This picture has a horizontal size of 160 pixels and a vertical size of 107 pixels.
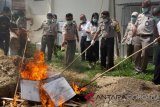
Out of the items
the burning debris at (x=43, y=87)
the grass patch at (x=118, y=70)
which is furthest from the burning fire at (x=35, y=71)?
the grass patch at (x=118, y=70)

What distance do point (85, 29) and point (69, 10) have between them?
13.1ft

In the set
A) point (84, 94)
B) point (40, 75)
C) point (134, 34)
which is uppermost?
point (134, 34)

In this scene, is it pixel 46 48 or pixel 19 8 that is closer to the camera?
pixel 46 48

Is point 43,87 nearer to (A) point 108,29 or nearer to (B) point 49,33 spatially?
(A) point 108,29

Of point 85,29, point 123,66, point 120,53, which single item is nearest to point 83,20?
point 85,29

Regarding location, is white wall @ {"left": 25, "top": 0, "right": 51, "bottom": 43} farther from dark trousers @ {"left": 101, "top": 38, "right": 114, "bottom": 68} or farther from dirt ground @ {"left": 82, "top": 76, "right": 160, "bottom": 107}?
dirt ground @ {"left": 82, "top": 76, "right": 160, "bottom": 107}

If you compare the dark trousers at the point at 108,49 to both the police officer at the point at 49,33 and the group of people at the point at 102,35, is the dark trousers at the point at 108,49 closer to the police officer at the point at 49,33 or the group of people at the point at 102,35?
the group of people at the point at 102,35

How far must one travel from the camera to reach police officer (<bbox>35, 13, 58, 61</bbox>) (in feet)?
45.9

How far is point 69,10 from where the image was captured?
17281 millimetres

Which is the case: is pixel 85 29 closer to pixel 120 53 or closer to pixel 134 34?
pixel 120 53

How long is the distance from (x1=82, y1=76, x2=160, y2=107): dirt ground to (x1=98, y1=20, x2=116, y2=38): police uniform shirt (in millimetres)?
3516

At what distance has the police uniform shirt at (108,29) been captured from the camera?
11469mm

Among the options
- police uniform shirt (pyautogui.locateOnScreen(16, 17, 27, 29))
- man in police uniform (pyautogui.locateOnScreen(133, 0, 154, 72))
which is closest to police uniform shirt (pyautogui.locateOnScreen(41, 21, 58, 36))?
police uniform shirt (pyautogui.locateOnScreen(16, 17, 27, 29))

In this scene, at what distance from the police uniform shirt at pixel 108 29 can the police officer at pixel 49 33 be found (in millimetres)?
3052
